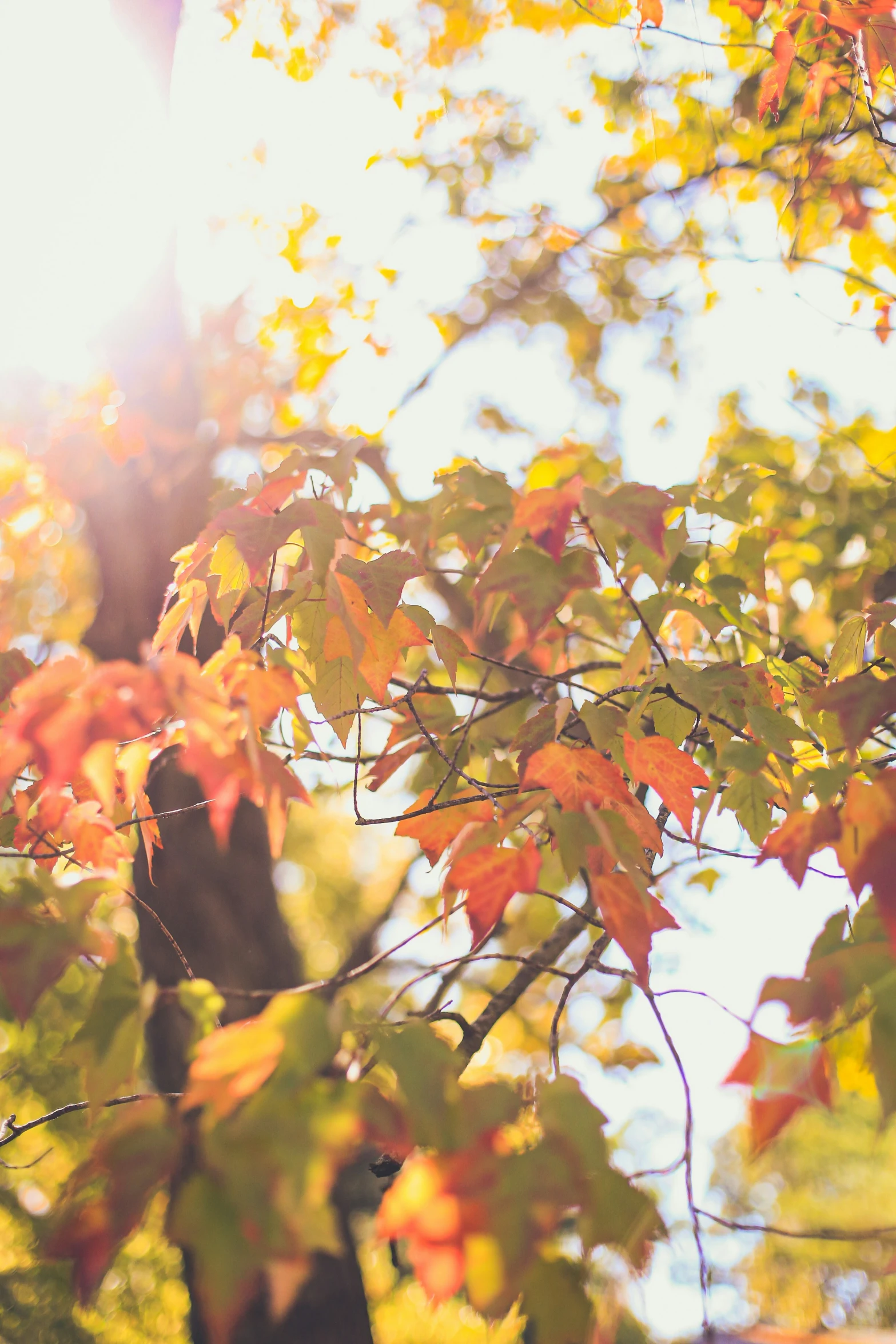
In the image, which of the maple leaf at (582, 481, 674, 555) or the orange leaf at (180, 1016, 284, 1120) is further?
the maple leaf at (582, 481, 674, 555)

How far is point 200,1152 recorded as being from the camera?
670 millimetres

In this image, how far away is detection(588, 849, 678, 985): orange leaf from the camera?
0.92 metres

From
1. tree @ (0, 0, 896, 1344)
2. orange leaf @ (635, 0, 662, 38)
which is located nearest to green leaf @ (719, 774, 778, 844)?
tree @ (0, 0, 896, 1344)

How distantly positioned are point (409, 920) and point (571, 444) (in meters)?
5.68

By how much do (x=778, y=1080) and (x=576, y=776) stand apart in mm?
450

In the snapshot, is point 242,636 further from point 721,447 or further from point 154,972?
point 721,447

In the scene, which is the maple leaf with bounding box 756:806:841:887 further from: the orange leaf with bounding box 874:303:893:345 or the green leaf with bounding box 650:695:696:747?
the orange leaf with bounding box 874:303:893:345

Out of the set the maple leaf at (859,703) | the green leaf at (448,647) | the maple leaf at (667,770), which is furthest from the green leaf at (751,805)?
the green leaf at (448,647)

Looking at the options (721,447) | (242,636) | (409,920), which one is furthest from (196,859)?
(409,920)

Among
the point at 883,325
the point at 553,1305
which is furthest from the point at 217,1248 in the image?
the point at 883,325

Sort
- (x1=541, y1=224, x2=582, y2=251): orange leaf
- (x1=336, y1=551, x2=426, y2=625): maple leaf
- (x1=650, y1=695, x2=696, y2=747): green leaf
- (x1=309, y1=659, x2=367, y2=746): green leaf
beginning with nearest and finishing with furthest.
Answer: (x1=336, y1=551, x2=426, y2=625): maple leaf < (x1=309, y1=659, x2=367, y2=746): green leaf < (x1=650, y1=695, x2=696, y2=747): green leaf < (x1=541, y1=224, x2=582, y2=251): orange leaf

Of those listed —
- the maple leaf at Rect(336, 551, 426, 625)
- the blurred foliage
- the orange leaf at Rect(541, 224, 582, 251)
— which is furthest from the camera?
the blurred foliage

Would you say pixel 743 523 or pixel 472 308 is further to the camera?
pixel 472 308

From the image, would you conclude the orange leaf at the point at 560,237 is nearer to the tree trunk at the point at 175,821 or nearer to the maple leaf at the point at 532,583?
the tree trunk at the point at 175,821
